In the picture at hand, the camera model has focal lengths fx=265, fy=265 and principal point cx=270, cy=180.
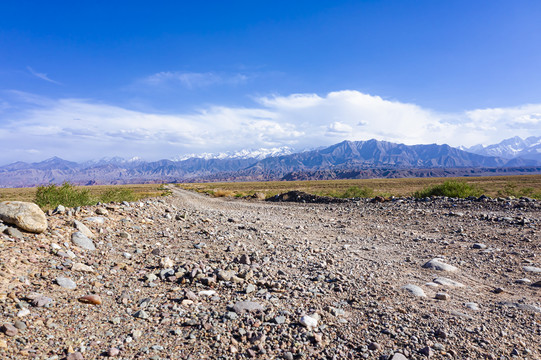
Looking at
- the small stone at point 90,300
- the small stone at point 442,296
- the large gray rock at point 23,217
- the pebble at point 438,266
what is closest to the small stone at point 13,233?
the large gray rock at point 23,217

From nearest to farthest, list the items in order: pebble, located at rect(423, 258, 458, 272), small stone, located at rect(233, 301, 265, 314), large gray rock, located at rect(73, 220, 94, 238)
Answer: small stone, located at rect(233, 301, 265, 314)
pebble, located at rect(423, 258, 458, 272)
large gray rock, located at rect(73, 220, 94, 238)

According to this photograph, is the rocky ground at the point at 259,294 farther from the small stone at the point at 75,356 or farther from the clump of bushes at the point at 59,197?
the clump of bushes at the point at 59,197

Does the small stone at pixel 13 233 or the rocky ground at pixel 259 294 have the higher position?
the small stone at pixel 13 233

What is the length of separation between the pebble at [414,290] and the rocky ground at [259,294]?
0.12 feet

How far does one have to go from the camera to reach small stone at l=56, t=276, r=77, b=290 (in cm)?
501

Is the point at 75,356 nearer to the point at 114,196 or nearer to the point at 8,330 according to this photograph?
the point at 8,330

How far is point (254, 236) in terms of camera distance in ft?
32.9

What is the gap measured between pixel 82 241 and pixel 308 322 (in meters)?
6.60

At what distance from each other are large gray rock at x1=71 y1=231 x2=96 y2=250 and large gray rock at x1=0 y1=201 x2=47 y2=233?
721 mm

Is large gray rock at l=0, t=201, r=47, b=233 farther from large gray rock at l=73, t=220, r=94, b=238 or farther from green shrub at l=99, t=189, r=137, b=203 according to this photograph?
green shrub at l=99, t=189, r=137, b=203

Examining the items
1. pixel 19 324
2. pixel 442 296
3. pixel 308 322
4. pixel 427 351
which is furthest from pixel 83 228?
pixel 442 296

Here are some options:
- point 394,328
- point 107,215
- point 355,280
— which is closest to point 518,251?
point 355,280

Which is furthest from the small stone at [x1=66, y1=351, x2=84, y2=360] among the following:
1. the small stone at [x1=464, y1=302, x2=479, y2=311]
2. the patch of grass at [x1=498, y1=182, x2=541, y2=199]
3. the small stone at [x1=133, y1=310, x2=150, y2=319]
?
the patch of grass at [x1=498, y1=182, x2=541, y2=199]

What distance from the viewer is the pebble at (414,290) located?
5.36 m
